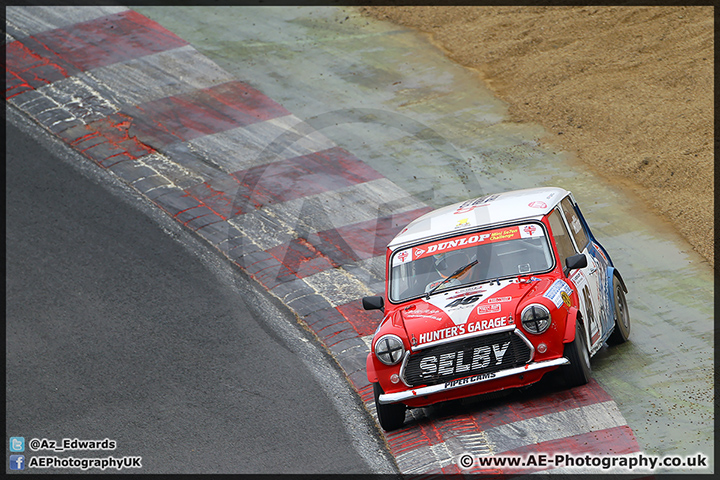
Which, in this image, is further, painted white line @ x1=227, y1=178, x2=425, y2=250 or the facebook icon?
painted white line @ x1=227, y1=178, x2=425, y2=250

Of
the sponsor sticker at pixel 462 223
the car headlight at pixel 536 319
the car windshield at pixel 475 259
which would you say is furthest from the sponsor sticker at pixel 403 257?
the car headlight at pixel 536 319

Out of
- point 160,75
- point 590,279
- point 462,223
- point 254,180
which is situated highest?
point 160,75

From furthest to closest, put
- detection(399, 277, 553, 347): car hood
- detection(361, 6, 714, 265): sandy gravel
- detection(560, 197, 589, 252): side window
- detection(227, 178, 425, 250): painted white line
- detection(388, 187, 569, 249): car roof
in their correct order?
1. detection(227, 178, 425, 250): painted white line
2. detection(361, 6, 714, 265): sandy gravel
3. detection(560, 197, 589, 252): side window
4. detection(388, 187, 569, 249): car roof
5. detection(399, 277, 553, 347): car hood

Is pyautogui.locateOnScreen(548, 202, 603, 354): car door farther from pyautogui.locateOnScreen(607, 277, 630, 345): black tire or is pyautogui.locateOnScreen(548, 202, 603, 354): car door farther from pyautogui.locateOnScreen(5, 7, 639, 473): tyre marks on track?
pyautogui.locateOnScreen(5, 7, 639, 473): tyre marks on track

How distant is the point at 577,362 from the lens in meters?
7.75

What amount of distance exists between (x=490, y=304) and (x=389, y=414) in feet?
4.59

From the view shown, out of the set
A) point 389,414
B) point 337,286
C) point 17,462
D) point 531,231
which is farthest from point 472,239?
point 17,462

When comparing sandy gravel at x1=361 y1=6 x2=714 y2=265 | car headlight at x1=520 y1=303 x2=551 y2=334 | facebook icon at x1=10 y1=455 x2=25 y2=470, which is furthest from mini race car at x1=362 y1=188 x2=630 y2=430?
facebook icon at x1=10 y1=455 x2=25 y2=470

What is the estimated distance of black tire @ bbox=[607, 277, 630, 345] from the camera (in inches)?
361

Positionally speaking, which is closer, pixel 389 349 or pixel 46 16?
pixel 389 349

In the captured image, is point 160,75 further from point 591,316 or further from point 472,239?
point 591,316

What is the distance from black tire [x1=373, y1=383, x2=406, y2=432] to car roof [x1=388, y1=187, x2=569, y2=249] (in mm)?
1640
